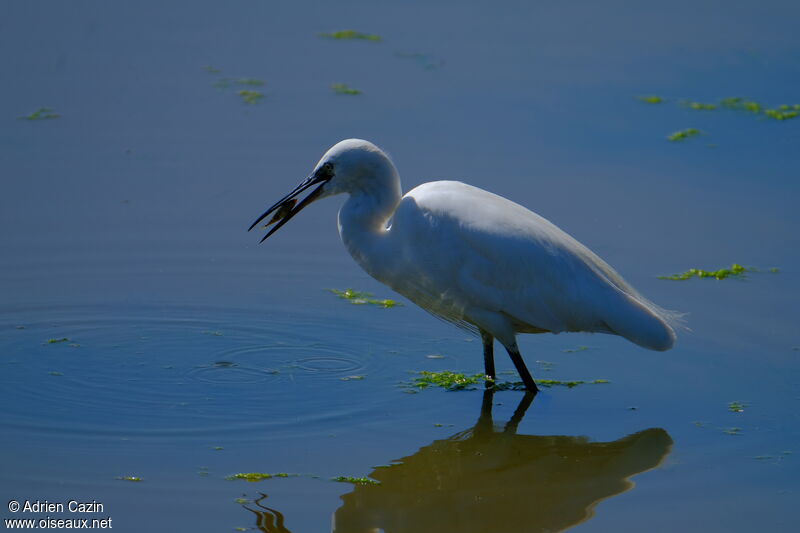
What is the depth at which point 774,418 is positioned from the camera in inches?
240

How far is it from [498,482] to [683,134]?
5.13m

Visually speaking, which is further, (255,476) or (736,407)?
(736,407)

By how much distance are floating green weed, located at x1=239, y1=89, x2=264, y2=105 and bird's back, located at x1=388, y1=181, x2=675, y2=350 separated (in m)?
3.90

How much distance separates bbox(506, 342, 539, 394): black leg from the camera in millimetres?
6246

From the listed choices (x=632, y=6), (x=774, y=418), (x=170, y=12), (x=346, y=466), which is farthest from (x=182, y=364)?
(x=632, y=6)

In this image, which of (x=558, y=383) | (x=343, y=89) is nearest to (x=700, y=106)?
(x=343, y=89)

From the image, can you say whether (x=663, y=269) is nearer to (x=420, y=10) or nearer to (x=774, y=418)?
(x=774, y=418)

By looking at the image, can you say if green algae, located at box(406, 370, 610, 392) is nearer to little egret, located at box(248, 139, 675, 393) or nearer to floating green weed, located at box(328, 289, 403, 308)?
little egret, located at box(248, 139, 675, 393)

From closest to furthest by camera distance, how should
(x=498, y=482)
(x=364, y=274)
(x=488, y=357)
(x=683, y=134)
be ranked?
(x=498, y=482) < (x=488, y=357) < (x=364, y=274) < (x=683, y=134)

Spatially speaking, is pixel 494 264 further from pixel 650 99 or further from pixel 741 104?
pixel 741 104

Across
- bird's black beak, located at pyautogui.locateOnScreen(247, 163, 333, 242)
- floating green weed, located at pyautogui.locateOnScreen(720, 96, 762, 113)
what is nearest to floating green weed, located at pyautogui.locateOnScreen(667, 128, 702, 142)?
floating green weed, located at pyautogui.locateOnScreen(720, 96, 762, 113)

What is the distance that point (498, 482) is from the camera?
213 inches

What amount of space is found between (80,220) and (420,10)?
498 cm

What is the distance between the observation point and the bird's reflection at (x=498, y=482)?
5016mm
